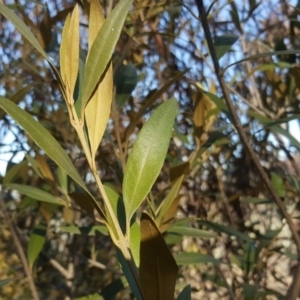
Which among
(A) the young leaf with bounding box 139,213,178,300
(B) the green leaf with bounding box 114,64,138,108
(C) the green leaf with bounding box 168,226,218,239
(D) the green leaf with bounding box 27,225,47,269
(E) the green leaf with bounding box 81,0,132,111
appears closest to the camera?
(A) the young leaf with bounding box 139,213,178,300

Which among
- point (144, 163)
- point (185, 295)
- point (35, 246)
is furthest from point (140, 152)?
point (35, 246)

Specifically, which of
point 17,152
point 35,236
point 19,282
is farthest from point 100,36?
point 19,282

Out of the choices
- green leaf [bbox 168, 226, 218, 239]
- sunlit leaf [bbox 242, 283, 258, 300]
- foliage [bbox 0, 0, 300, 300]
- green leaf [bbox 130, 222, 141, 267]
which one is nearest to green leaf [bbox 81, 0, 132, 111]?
foliage [bbox 0, 0, 300, 300]

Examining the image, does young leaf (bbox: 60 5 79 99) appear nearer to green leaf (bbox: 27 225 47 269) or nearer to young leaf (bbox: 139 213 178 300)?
young leaf (bbox: 139 213 178 300)

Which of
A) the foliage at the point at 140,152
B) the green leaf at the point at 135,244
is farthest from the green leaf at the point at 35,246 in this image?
the green leaf at the point at 135,244

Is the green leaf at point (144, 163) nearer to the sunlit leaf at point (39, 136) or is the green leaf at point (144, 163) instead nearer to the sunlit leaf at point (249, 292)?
the sunlit leaf at point (39, 136)

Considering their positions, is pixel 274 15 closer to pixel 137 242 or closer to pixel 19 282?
pixel 19 282
